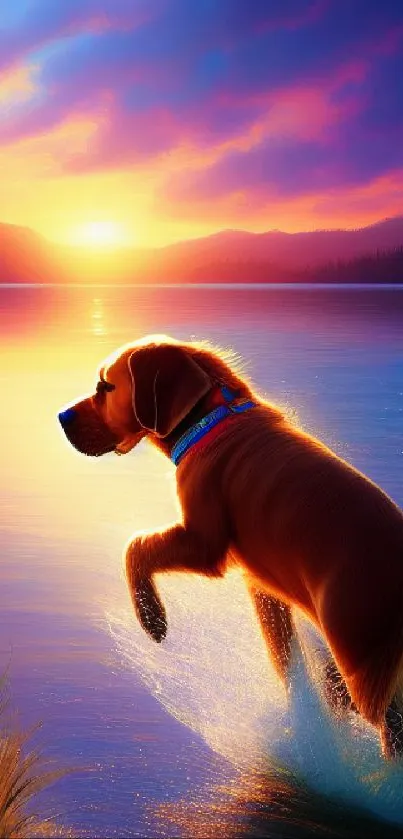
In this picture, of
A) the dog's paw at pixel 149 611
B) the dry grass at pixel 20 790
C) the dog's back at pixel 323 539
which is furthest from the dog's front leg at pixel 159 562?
the dry grass at pixel 20 790

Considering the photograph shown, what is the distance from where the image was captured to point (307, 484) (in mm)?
5133

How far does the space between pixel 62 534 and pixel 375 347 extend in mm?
19403

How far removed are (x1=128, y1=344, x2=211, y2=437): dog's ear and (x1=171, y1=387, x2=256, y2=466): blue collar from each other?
73 millimetres

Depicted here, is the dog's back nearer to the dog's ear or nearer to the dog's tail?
the dog's tail

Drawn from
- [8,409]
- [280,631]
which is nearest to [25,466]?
[8,409]

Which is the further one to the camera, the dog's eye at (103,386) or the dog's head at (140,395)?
the dog's eye at (103,386)

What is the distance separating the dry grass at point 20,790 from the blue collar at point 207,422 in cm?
131

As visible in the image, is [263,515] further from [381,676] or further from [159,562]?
[381,676]

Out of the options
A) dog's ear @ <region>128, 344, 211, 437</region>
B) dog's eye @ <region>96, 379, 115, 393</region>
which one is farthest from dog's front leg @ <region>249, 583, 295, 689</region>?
dog's eye @ <region>96, 379, 115, 393</region>

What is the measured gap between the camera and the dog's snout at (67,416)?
5.97m

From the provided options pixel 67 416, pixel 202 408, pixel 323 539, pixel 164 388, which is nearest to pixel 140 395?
pixel 164 388

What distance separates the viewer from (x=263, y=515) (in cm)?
523

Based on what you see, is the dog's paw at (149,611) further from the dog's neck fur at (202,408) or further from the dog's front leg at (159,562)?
the dog's neck fur at (202,408)

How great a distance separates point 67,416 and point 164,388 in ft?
1.99
